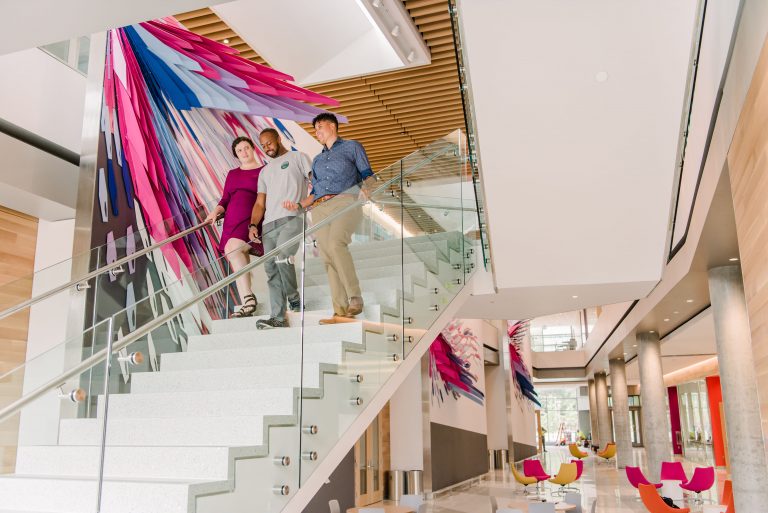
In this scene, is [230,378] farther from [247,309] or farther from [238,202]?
[238,202]

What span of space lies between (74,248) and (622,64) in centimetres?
459

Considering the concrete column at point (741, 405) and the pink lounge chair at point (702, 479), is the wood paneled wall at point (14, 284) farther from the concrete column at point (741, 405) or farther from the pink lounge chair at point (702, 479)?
the pink lounge chair at point (702, 479)

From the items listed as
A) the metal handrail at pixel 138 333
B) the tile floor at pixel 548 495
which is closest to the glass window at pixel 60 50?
the metal handrail at pixel 138 333

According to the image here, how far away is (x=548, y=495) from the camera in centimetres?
1448

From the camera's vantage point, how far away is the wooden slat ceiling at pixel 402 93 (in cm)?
791

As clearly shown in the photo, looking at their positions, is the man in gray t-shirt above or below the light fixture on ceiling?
below

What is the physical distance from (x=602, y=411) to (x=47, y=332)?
88.6ft

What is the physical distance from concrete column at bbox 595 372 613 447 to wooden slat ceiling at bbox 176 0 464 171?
829 inches

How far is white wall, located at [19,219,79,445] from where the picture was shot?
3.42 m

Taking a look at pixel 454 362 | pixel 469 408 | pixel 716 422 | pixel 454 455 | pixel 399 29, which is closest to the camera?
pixel 399 29

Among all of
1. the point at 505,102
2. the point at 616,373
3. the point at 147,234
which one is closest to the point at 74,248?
the point at 147,234

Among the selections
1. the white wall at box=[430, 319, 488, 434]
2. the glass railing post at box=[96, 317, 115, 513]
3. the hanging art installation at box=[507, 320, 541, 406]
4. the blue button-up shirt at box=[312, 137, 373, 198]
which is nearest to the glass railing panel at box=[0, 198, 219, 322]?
the glass railing post at box=[96, 317, 115, 513]

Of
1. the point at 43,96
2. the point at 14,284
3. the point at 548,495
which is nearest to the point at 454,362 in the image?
the point at 548,495

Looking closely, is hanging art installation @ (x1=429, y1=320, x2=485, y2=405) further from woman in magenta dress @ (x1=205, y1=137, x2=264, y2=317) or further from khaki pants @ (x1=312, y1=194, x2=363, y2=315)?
khaki pants @ (x1=312, y1=194, x2=363, y2=315)
